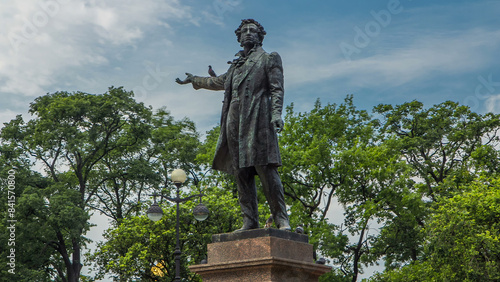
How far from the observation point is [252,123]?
1036 cm

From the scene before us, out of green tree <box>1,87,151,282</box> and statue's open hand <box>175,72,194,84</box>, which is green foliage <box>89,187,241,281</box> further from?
statue's open hand <box>175,72,194,84</box>

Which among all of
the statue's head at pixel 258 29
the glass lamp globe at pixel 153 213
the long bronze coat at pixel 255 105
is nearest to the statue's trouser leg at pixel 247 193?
the long bronze coat at pixel 255 105

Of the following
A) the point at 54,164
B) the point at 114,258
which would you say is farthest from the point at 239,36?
the point at 54,164

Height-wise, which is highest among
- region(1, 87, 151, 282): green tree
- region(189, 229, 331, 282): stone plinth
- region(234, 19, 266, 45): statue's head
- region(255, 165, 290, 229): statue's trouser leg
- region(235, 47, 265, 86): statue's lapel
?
region(1, 87, 151, 282): green tree

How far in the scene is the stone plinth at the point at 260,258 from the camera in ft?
30.9

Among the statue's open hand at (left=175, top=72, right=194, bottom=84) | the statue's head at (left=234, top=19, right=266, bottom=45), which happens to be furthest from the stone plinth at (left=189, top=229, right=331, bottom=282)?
the statue's head at (left=234, top=19, right=266, bottom=45)

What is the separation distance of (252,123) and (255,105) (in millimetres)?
263

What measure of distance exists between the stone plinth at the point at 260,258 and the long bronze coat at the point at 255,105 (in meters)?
1.06

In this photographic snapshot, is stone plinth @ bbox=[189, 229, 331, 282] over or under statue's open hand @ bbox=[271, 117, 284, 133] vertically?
under

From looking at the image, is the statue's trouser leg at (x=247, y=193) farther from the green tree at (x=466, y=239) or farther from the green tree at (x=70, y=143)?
the green tree at (x=70, y=143)

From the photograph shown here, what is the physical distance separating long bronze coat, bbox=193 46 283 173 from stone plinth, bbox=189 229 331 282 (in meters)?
1.06

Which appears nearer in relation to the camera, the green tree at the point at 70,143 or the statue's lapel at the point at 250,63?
the statue's lapel at the point at 250,63

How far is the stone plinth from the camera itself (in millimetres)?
9430

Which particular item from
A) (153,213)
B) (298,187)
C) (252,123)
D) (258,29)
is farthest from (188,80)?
(298,187)
